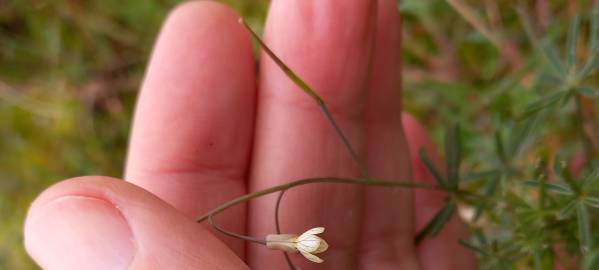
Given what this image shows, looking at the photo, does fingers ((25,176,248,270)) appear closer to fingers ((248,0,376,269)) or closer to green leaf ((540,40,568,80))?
fingers ((248,0,376,269))

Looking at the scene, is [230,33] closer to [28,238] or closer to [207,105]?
[207,105]

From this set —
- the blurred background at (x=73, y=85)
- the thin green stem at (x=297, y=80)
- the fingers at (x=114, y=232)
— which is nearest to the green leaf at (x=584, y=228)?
the thin green stem at (x=297, y=80)

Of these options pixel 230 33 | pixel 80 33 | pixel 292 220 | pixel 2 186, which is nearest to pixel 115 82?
pixel 80 33

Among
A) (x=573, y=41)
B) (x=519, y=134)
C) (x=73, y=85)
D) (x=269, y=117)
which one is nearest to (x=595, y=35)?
(x=573, y=41)

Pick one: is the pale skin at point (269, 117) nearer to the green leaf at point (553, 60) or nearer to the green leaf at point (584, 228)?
the green leaf at point (553, 60)

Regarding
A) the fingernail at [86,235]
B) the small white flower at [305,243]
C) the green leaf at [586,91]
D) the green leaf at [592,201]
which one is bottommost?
the fingernail at [86,235]

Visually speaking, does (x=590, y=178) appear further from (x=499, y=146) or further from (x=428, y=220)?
(x=428, y=220)
